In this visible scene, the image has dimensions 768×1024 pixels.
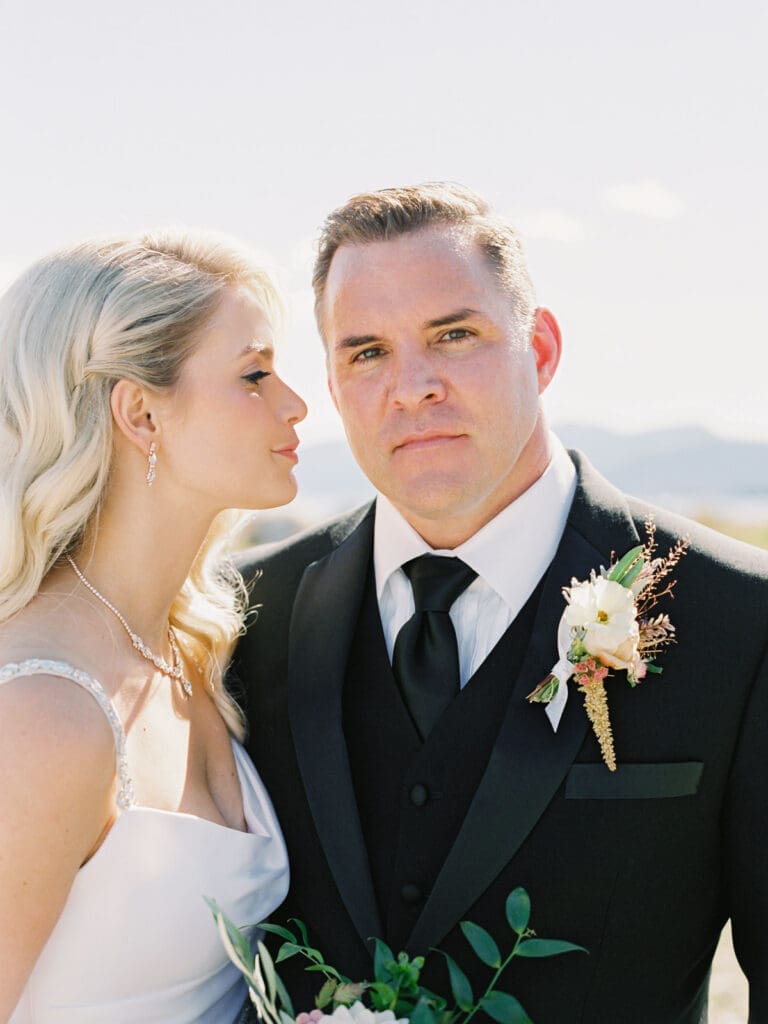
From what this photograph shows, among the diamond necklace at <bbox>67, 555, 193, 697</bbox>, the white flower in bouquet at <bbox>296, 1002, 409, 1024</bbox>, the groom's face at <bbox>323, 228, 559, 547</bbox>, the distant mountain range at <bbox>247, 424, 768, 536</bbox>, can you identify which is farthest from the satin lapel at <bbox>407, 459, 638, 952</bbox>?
the distant mountain range at <bbox>247, 424, 768, 536</bbox>

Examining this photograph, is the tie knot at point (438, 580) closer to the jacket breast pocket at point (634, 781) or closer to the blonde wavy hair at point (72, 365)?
the jacket breast pocket at point (634, 781)

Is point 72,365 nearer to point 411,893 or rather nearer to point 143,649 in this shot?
point 143,649

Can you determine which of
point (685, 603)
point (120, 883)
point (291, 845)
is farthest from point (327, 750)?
point (685, 603)

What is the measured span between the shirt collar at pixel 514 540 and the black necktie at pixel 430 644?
0.15 feet

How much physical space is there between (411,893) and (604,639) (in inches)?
28.7

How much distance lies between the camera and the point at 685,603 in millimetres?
2678

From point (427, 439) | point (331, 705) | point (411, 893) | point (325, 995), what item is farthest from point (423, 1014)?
point (427, 439)

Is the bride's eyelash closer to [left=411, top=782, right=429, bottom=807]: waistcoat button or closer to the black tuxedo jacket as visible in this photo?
the black tuxedo jacket

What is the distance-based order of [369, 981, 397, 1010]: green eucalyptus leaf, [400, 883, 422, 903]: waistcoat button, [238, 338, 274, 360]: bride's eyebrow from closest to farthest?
[369, 981, 397, 1010]: green eucalyptus leaf → [400, 883, 422, 903]: waistcoat button → [238, 338, 274, 360]: bride's eyebrow

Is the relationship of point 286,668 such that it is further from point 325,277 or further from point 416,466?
point 325,277

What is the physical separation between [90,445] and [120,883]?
3.54ft

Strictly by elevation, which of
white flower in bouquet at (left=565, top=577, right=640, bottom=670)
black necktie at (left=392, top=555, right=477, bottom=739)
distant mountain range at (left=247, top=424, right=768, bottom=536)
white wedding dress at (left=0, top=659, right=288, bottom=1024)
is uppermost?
white flower in bouquet at (left=565, top=577, right=640, bottom=670)

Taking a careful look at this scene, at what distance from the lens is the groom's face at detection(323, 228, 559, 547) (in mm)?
2834

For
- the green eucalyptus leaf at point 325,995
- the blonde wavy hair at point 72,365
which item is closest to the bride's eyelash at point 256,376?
the blonde wavy hair at point 72,365
